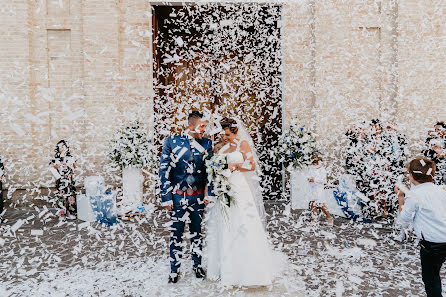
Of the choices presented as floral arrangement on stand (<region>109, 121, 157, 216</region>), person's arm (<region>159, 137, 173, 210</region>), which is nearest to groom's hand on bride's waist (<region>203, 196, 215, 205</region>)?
person's arm (<region>159, 137, 173, 210</region>)

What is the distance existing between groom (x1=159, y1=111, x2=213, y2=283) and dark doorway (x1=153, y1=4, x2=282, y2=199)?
533cm

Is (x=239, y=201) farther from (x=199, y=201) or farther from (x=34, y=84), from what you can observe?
(x=34, y=84)

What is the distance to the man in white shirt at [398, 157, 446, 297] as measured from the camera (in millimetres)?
3037

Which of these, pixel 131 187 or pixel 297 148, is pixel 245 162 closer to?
pixel 297 148

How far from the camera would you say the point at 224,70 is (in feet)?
33.2

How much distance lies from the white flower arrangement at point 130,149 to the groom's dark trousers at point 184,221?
12.5 ft

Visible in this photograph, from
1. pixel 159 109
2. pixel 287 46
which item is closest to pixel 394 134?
pixel 287 46

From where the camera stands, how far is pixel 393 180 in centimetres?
700

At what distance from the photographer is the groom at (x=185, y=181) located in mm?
4031

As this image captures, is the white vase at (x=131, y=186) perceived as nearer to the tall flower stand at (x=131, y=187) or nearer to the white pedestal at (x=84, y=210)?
the tall flower stand at (x=131, y=187)

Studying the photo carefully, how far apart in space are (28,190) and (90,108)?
263cm

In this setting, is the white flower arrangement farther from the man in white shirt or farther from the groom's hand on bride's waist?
the man in white shirt

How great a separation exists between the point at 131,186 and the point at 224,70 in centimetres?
456

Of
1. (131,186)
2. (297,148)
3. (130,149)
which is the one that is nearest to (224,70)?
(297,148)
